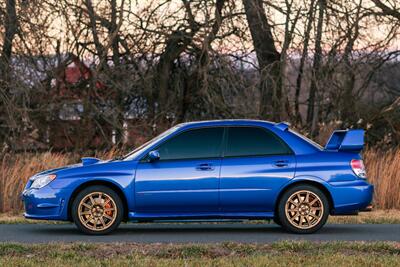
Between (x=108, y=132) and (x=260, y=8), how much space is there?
544 centimetres

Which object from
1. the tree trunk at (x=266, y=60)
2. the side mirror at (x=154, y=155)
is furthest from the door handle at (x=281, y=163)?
the tree trunk at (x=266, y=60)

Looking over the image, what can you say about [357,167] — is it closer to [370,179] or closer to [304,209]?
[304,209]

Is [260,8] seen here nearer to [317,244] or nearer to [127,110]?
[127,110]

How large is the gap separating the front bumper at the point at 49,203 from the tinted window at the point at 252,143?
219 cm

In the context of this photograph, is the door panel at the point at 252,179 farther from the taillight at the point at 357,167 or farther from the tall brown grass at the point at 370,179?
the tall brown grass at the point at 370,179

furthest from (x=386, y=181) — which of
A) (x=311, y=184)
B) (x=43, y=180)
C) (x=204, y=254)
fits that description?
(x=204, y=254)

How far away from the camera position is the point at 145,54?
24.2 meters

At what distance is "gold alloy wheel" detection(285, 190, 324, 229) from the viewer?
11.7m

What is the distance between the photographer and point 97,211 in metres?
11.5

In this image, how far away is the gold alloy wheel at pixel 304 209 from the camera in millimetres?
11688

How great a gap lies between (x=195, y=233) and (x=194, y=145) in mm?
1155

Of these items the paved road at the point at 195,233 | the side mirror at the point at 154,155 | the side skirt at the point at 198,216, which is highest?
the side mirror at the point at 154,155

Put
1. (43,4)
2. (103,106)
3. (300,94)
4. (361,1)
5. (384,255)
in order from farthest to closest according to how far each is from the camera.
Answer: (300,94) → (103,106) → (361,1) → (43,4) → (384,255)

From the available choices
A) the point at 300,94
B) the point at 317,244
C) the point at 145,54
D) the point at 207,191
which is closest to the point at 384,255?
the point at 317,244
